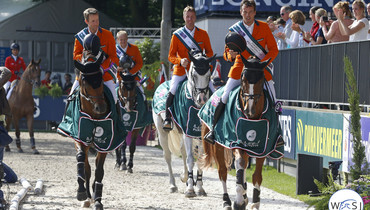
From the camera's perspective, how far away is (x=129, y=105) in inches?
607

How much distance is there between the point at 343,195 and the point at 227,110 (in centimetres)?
456

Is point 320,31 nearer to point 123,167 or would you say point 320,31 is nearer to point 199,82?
point 199,82

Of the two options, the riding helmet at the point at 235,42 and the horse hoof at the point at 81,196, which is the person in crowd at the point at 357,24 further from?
the horse hoof at the point at 81,196

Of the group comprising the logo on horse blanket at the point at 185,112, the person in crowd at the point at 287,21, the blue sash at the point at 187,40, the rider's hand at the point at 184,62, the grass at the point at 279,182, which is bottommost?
the grass at the point at 279,182

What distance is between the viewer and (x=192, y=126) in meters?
12.1

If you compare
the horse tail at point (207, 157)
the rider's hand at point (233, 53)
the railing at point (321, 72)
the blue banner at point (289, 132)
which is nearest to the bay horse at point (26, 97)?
the railing at point (321, 72)

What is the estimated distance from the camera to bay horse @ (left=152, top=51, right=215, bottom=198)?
37.9 ft

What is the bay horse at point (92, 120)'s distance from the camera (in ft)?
32.3

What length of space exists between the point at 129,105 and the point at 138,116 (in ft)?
1.77

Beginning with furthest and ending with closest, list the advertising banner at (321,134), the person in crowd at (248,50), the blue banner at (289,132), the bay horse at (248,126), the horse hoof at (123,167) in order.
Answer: the horse hoof at (123,167), the blue banner at (289,132), the advertising banner at (321,134), the person in crowd at (248,50), the bay horse at (248,126)

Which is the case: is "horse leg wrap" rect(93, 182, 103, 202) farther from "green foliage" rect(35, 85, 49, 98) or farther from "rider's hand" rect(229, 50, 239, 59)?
"green foliage" rect(35, 85, 49, 98)

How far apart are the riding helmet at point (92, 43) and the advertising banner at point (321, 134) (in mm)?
4427

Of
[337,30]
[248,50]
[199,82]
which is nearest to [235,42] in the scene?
[248,50]

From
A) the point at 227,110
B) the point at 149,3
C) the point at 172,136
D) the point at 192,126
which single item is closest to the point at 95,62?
the point at 227,110
